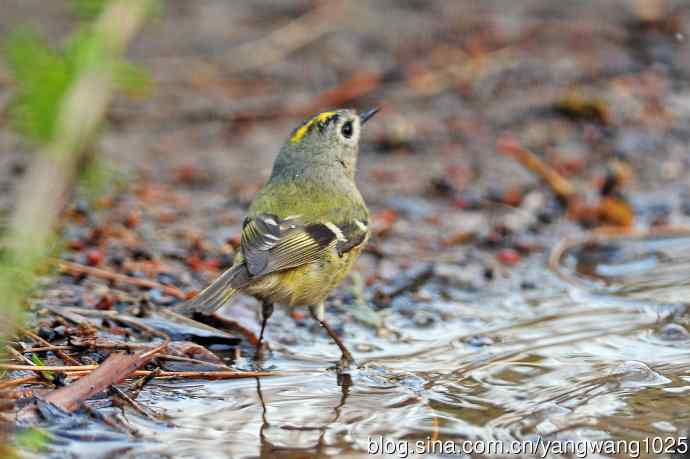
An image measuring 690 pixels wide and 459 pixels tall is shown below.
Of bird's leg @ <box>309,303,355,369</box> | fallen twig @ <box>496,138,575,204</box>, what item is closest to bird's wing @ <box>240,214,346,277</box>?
bird's leg @ <box>309,303,355,369</box>

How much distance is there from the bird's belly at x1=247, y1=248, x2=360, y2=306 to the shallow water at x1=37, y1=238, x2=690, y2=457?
0.98 feet

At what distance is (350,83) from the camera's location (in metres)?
8.92

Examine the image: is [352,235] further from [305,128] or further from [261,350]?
[305,128]

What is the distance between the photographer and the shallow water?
3.45m

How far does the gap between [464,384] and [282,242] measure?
1.07 meters

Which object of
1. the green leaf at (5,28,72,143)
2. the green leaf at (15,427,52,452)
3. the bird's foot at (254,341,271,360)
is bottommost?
the bird's foot at (254,341,271,360)

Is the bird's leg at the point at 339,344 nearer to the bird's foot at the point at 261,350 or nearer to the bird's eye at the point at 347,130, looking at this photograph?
the bird's foot at the point at 261,350

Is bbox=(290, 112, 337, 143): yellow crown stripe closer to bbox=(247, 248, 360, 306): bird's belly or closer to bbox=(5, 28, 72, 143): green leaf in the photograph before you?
bbox=(247, 248, 360, 306): bird's belly

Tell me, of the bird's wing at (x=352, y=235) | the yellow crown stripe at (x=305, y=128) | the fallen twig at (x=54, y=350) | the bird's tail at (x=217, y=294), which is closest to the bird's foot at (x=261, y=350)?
the bird's tail at (x=217, y=294)

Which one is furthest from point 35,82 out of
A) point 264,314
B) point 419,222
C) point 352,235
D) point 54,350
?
point 419,222

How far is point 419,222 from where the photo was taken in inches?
270

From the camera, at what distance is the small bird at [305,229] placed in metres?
4.27

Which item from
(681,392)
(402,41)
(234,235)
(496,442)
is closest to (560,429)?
(496,442)

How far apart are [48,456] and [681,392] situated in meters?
2.50
